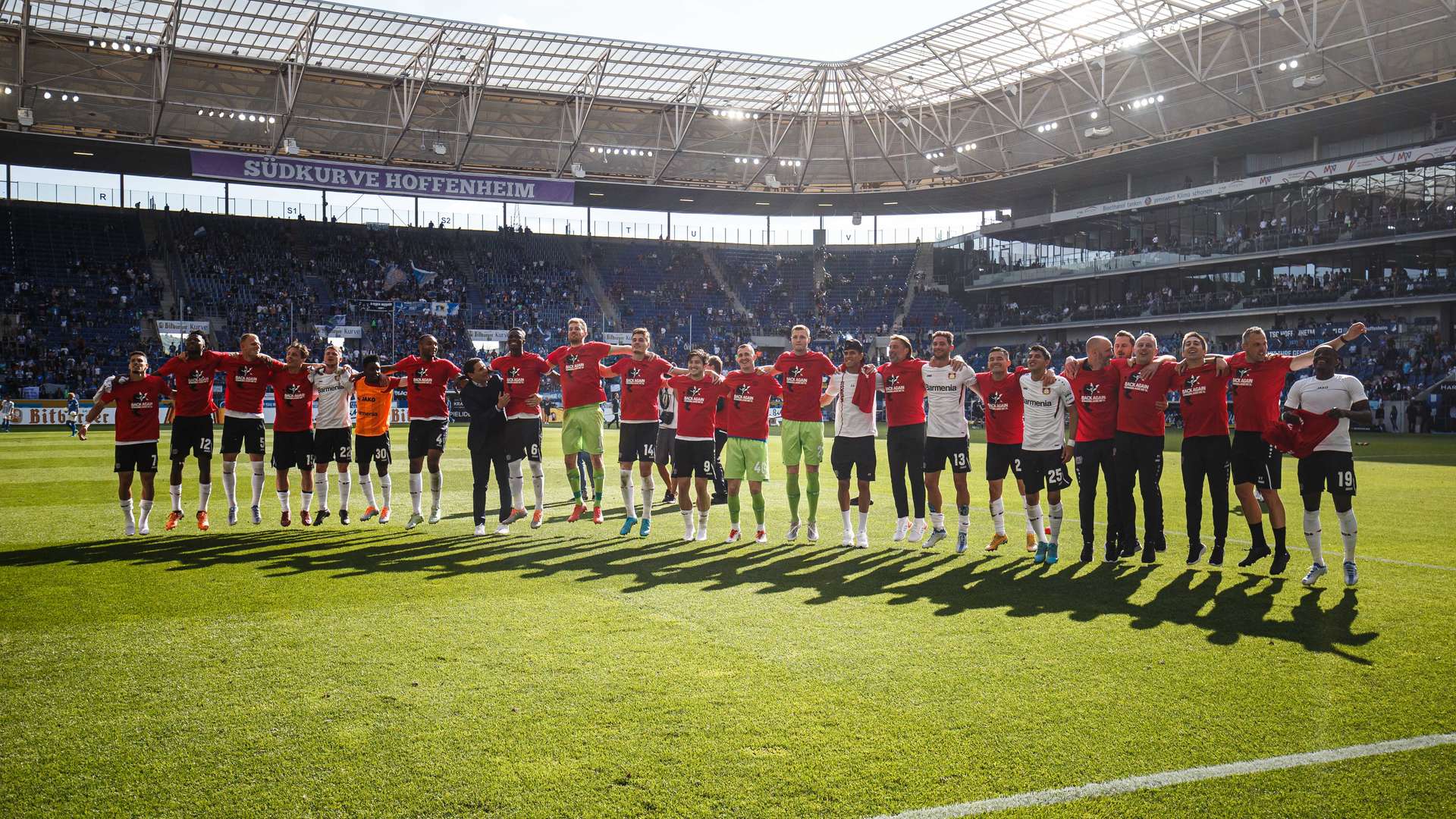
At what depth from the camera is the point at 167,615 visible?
6.97 metres

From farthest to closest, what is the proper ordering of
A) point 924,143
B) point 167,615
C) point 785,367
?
point 924,143
point 785,367
point 167,615

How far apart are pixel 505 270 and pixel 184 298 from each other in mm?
16882

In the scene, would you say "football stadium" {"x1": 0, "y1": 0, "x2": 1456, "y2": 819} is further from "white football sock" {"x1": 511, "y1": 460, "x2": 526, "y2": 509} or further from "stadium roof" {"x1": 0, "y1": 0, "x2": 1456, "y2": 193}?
"stadium roof" {"x1": 0, "y1": 0, "x2": 1456, "y2": 193}

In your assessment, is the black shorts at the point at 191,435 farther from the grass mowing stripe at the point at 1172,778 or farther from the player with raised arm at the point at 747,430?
the grass mowing stripe at the point at 1172,778

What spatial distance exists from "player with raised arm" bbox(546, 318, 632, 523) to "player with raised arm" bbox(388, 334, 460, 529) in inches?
55.2

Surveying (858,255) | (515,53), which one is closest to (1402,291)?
(858,255)

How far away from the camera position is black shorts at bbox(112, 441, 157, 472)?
1102cm

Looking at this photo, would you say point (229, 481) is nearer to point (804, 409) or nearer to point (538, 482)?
point (538, 482)

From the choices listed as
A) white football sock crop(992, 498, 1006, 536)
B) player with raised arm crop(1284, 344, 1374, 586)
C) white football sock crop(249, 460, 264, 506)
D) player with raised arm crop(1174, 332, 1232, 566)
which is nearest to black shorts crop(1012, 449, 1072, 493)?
white football sock crop(992, 498, 1006, 536)

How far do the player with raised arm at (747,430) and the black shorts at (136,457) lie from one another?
6665 mm

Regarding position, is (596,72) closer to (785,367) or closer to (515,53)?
(515,53)

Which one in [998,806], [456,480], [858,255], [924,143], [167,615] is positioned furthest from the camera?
[858,255]

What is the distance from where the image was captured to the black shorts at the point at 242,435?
1180 centimetres

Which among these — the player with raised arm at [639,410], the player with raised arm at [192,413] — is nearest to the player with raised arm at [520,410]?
the player with raised arm at [639,410]
